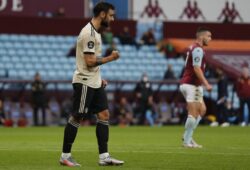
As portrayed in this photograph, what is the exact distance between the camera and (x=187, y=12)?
43688mm

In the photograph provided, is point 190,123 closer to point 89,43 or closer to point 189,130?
point 189,130

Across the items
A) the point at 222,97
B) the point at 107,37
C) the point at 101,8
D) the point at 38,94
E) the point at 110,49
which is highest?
the point at 101,8

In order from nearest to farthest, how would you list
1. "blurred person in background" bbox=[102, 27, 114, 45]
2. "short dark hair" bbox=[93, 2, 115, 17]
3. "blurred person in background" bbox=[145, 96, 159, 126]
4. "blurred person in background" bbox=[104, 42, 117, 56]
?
"short dark hair" bbox=[93, 2, 115, 17] < "blurred person in background" bbox=[145, 96, 159, 126] < "blurred person in background" bbox=[104, 42, 117, 56] < "blurred person in background" bbox=[102, 27, 114, 45]

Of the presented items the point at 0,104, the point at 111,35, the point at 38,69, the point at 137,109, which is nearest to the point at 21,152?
the point at 0,104

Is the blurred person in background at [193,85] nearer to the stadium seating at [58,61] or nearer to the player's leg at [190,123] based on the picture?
the player's leg at [190,123]

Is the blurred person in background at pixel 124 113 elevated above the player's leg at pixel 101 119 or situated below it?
below

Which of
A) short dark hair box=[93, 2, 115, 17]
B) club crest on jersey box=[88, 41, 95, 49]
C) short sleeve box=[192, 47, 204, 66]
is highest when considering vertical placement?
short dark hair box=[93, 2, 115, 17]

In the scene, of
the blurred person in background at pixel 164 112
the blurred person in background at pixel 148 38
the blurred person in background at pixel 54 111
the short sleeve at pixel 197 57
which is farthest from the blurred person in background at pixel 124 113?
the short sleeve at pixel 197 57

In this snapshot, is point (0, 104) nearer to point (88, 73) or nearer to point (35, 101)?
point (35, 101)

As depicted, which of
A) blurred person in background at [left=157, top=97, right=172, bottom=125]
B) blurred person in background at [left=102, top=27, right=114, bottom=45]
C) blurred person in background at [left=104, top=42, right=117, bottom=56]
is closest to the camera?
blurred person in background at [left=157, top=97, right=172, bottom=125]

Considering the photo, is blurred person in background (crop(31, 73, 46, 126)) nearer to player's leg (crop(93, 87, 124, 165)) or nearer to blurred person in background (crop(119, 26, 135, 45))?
blurred person in background (crop(119, 26, 135, 45))

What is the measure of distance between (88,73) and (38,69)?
23550mm

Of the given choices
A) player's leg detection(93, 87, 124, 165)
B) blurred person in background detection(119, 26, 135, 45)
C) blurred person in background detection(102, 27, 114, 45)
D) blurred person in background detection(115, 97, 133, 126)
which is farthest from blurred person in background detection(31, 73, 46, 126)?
player's leg detection(93, 87, 124, 165)

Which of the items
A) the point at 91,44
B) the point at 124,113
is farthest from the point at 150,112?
the point at 91,44
